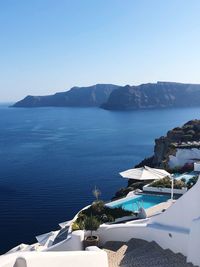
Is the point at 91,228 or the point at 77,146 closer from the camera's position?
the point at 91,228

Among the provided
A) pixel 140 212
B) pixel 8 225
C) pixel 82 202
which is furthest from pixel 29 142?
pixel 140 212

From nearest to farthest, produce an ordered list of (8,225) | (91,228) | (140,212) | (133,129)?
1. (91,228)
2. (140,212)
3. (8,225)
4. (133,129)

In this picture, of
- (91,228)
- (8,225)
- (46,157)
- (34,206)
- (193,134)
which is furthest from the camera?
(46,157)

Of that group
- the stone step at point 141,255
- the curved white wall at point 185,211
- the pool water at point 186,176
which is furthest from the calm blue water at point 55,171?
the curved white wall at point 185,211

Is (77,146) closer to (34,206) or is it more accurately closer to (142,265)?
(34,206)

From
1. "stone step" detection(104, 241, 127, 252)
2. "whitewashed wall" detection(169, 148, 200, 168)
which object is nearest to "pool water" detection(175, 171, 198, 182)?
"whitewashed wall" detection(169, 148, 200, 168)

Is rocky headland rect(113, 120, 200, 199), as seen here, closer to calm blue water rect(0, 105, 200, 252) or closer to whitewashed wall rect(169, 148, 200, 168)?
whitewashed wall rect(169, 148, 200, 168)
